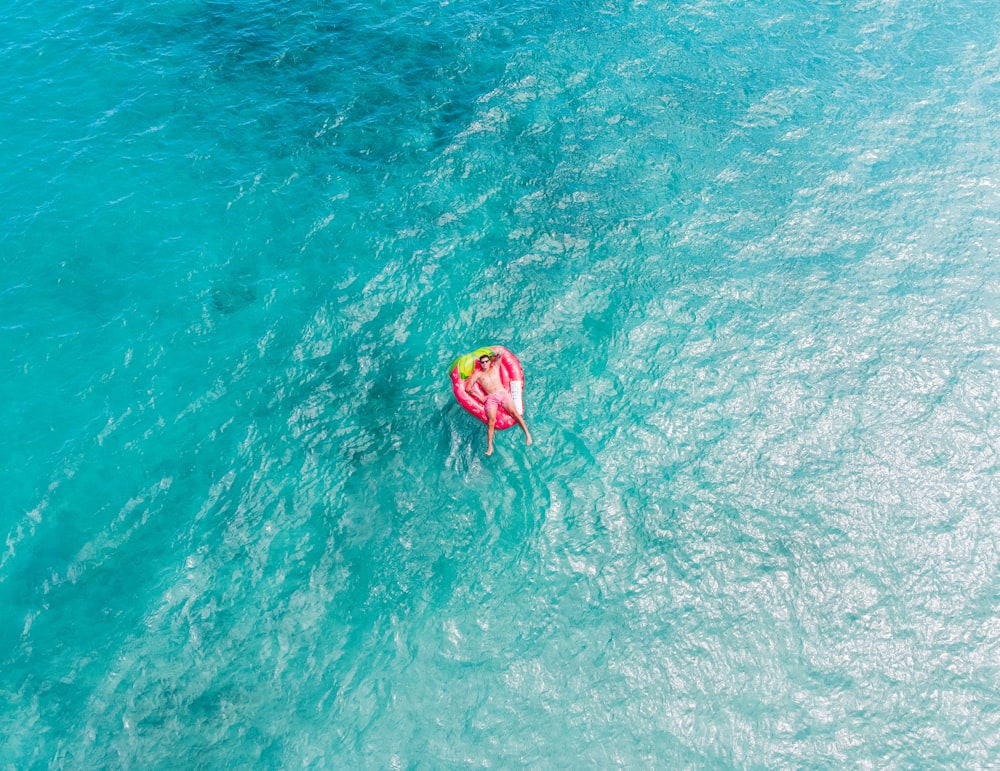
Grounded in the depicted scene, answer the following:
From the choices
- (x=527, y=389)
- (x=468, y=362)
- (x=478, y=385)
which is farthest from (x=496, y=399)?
(x=527, y=389)

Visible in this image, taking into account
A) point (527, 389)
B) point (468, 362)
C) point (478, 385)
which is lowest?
point (527, 389)

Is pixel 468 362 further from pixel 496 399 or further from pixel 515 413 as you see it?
pixel 515 413

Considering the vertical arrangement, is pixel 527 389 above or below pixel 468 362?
below

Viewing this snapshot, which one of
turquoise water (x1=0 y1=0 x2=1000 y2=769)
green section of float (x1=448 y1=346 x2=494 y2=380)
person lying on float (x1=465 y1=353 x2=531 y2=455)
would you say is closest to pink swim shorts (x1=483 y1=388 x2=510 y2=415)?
person lying on float (x1=465 y1=353 x2=531 y2=455)

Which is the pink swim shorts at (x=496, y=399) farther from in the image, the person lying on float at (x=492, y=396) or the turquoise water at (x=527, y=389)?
the turquoise water at (x=527, y=389)

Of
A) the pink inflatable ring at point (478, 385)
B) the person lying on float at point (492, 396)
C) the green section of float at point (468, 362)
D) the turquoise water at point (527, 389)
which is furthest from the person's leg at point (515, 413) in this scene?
the green section of float at point (468, 362)

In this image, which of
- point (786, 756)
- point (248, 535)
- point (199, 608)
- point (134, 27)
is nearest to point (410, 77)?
point (134, 27)

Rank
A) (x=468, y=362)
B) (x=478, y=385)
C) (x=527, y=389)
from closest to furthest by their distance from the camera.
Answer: (x=478, y=385) < (x=468, y=362) < (x=527, y=389)
